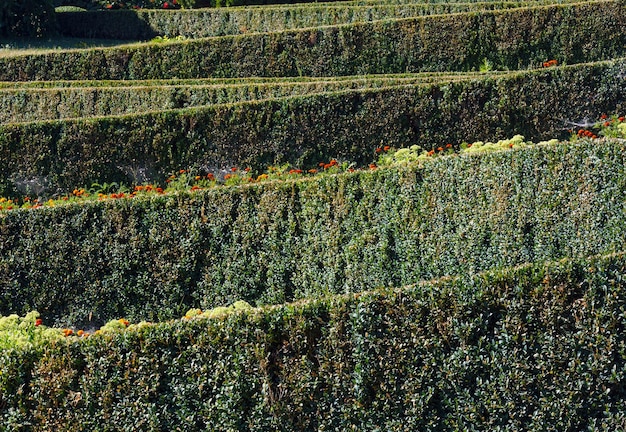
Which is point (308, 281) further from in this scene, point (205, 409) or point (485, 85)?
point (485, 85)

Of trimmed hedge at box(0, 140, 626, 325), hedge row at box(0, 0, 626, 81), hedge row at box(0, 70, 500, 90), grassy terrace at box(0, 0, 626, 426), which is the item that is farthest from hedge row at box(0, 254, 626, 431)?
hedge row at box(0, 0, 626, 81)

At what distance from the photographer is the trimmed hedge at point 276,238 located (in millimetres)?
10172

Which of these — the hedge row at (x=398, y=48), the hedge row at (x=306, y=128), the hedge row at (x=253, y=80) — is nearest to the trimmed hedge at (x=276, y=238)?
the hedge row at (x=306, y=128)

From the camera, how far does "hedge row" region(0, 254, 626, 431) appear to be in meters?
6.39

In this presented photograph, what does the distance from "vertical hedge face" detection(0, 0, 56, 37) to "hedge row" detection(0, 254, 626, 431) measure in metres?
29.5

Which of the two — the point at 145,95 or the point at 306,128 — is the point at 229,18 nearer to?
the point at 145,95

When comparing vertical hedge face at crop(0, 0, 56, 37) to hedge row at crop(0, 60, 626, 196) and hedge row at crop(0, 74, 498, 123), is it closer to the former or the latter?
hedge row at crop(0, 74, 498, 123)

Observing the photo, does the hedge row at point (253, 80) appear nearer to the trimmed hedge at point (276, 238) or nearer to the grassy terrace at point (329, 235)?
the grassy terrace at point (329, 235)

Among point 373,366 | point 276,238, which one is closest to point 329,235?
point 276,238

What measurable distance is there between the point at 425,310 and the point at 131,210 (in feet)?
18.2

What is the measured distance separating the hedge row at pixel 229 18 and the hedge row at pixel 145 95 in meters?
7.78

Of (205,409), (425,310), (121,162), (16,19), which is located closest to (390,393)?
(425,310)

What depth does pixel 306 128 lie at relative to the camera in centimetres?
1513

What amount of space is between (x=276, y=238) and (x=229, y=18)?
2128 cm
